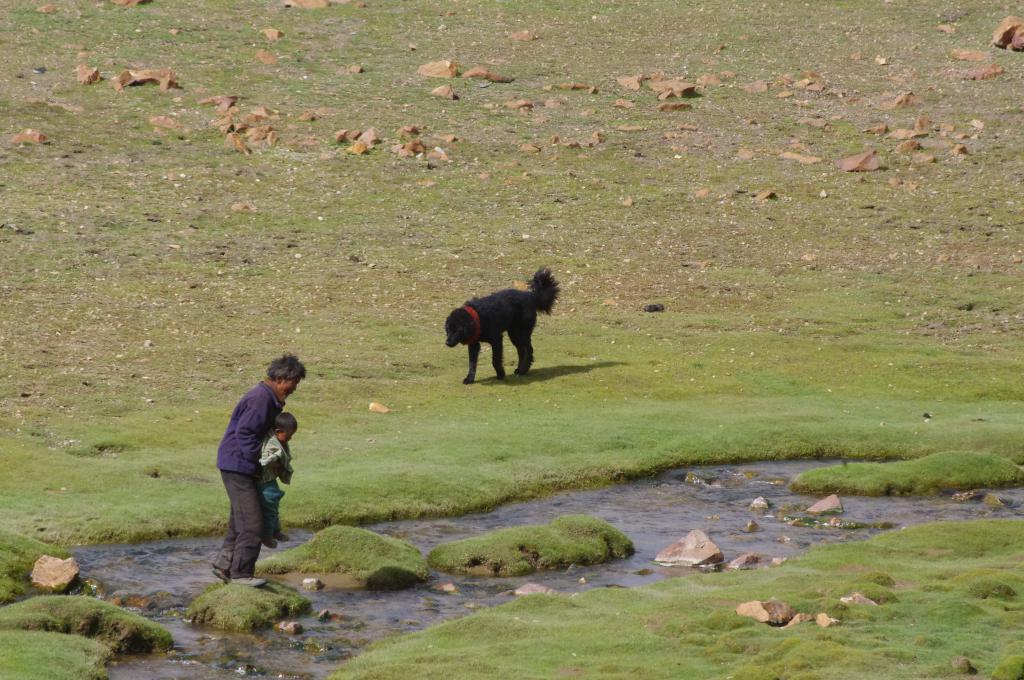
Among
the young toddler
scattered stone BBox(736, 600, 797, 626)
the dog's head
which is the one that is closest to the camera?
scattered stone BBox(736, 600, 797, 626)

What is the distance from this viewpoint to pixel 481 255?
4647 cm

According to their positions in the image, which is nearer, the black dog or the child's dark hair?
the child's dark hair

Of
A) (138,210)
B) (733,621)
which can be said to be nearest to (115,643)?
(733,621)

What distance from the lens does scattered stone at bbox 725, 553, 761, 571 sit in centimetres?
2086

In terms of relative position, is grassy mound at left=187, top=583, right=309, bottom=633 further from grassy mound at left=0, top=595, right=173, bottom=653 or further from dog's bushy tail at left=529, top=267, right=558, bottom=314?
dog's bushy tail at left=529, top=267, right=558, bottom=314

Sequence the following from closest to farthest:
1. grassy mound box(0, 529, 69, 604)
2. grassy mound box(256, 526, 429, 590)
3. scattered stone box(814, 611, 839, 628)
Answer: scattered stone box(814, 611, 839, 628)
grassy mound box(0, 529, 69, 604)
grassy mound box(256, 526, 429, 590)

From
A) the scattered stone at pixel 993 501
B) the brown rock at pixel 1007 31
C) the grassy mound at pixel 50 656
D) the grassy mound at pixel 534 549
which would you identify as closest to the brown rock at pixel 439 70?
the brown rock at pixel 1007 31

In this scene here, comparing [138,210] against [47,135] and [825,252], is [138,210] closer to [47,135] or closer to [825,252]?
[47,135]

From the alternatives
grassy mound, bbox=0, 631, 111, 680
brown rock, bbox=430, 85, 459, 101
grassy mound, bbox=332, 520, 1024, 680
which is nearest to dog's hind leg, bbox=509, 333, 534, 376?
grassy mound, bbox=332, 520, 1024, 680

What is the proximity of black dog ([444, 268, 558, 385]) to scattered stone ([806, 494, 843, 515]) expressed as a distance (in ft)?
33.9

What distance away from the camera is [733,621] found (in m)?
16.3

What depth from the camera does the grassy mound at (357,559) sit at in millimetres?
19802

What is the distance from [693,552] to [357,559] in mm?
4916

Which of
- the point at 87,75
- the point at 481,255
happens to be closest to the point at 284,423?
the point at 481,255
